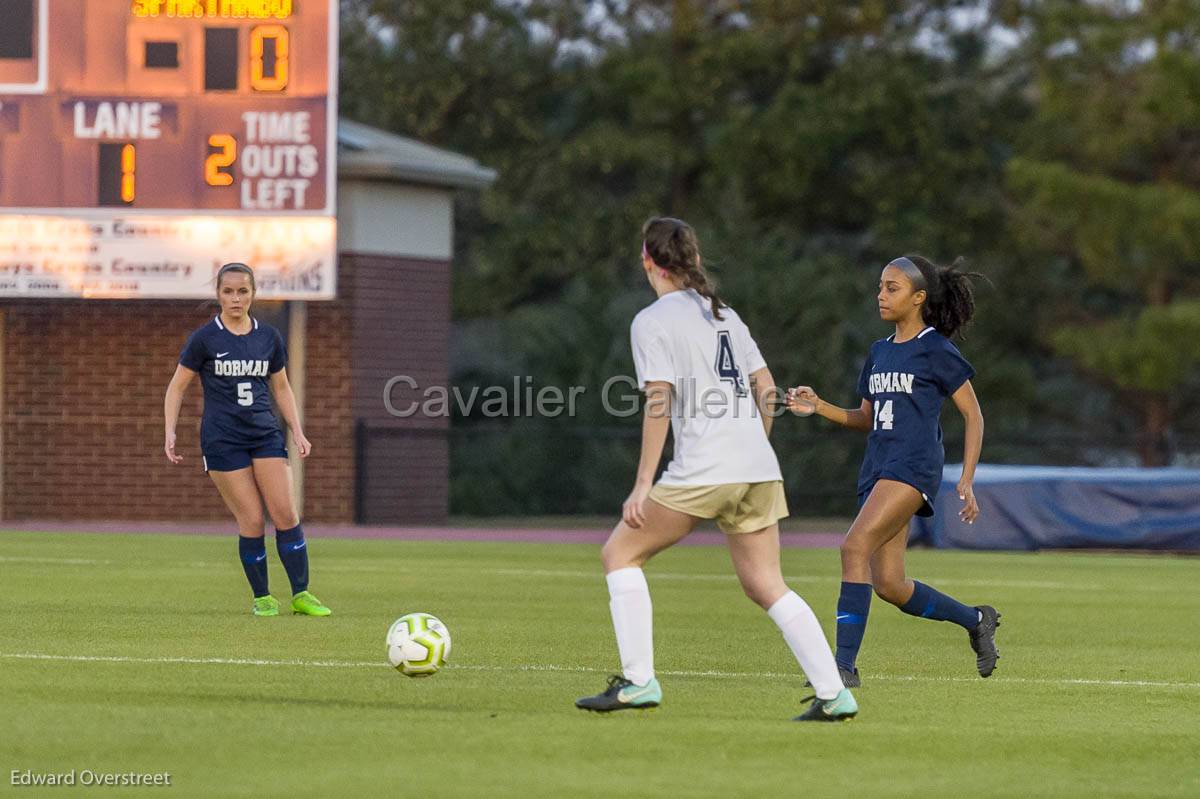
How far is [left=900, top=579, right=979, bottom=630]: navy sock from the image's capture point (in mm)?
9961

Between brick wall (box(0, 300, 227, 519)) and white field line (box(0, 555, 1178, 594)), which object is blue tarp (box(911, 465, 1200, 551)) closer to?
white field line (box(0, 555, 1178, 594))

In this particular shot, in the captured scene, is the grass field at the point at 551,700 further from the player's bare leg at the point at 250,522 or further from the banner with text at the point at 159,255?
the banner with text at the point at 159,255

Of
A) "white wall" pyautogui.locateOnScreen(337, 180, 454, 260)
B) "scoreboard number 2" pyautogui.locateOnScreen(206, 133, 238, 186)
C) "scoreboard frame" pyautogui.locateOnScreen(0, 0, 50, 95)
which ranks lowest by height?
"white wall" pyautogui.locateOnScreen(337, 180, 454, 260)

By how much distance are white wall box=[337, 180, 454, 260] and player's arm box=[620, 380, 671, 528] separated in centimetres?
2029

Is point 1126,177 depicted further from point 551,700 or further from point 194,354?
point 551,700

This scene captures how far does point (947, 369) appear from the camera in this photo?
31.6ft

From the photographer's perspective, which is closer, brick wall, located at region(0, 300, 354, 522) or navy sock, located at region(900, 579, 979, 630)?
navy sock, located at region(900, 579, 979, 630)

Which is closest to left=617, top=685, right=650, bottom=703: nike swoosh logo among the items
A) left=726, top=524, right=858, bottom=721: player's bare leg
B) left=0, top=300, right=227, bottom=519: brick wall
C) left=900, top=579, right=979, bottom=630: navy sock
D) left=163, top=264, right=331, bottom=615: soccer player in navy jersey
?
left=726, top=524, right=858, bottom=721: player's bare leg

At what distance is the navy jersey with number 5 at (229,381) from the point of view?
12.5m

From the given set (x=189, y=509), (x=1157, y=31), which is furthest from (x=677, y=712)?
(x=1157, y=31)

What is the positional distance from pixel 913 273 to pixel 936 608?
1.67 meters

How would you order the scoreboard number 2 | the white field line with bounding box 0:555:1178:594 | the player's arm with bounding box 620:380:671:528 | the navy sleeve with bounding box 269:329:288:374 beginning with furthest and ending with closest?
1. the scoreboard number 2
2. the white field line with bounding box 0:555:1178:594
3. the navy sleeve with bounding box 269:329:288:374
4. the player's arm with bounding box 620:380:671:528

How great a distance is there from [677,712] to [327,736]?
1586mm

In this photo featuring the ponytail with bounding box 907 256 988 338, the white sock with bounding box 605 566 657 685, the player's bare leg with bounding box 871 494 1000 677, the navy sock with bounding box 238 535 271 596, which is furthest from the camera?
the navy sock with bounding box 238 535 271 596
